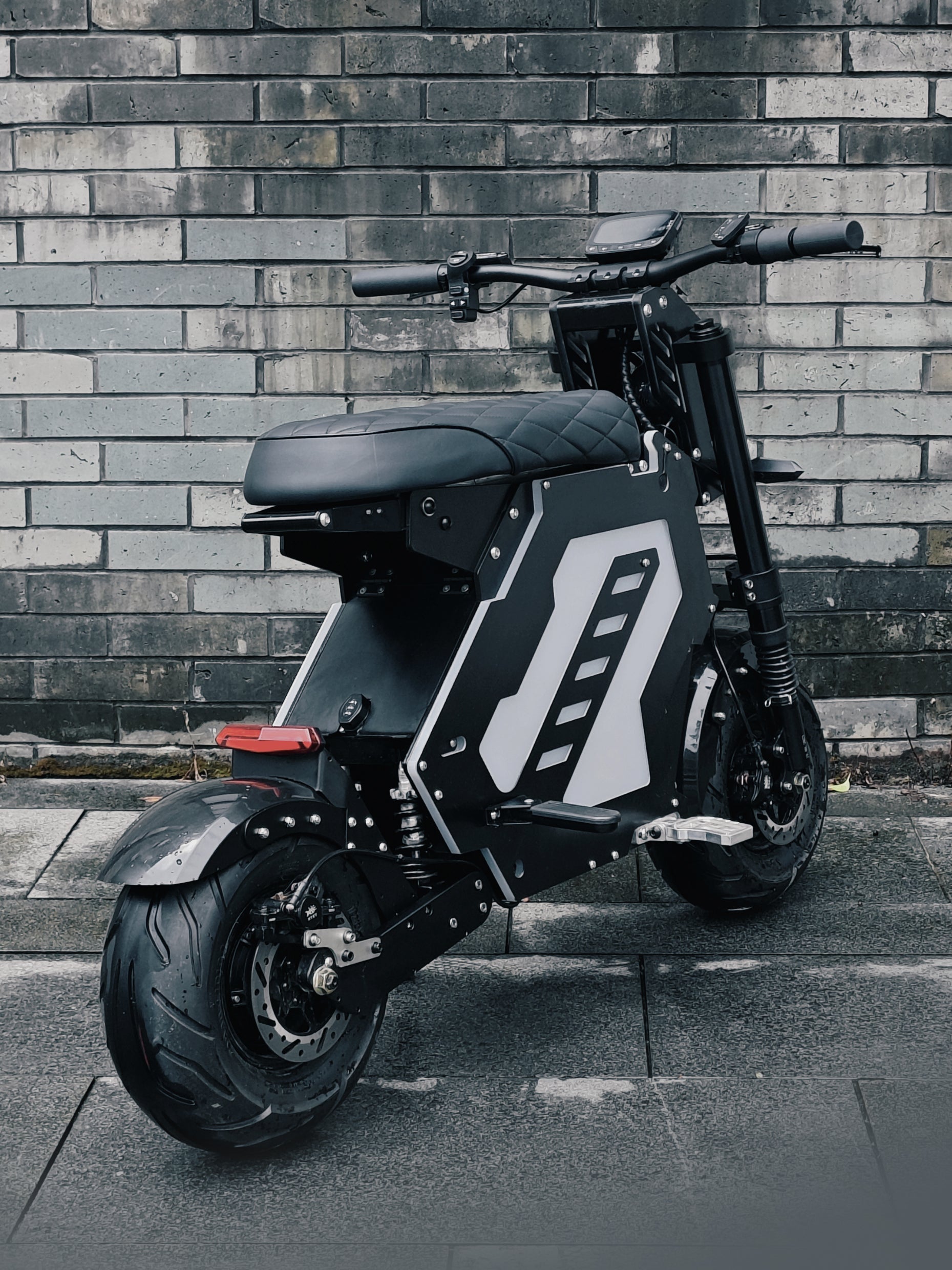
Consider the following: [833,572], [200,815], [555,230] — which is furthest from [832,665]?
[200,815]

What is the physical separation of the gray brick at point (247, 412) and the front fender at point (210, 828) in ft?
8.76

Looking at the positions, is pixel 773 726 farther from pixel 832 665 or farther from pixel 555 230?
pixel 555 230

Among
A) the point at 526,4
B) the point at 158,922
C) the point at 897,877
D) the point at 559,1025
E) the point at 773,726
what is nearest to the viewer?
the point at 158,922

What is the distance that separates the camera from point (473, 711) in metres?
2.85

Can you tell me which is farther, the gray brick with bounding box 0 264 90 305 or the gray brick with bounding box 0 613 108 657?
the gray brick with bounding box 0 613 108 657

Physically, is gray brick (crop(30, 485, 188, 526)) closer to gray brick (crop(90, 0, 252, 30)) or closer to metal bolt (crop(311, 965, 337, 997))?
gray brick (crop(90, 0, 252, 30))

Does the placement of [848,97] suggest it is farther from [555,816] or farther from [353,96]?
[555,816]

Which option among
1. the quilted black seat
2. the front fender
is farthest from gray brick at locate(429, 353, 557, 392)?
the front fender

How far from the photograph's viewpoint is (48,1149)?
2.68 m

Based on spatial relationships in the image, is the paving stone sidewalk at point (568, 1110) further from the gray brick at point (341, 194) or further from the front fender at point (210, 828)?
the gray brick at point (341, 194)

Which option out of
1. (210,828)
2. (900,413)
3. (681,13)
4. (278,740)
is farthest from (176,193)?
(210,828)

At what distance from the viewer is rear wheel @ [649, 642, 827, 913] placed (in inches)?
140

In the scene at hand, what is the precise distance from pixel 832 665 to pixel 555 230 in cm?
190

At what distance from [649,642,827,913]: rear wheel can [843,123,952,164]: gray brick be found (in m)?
2.27
